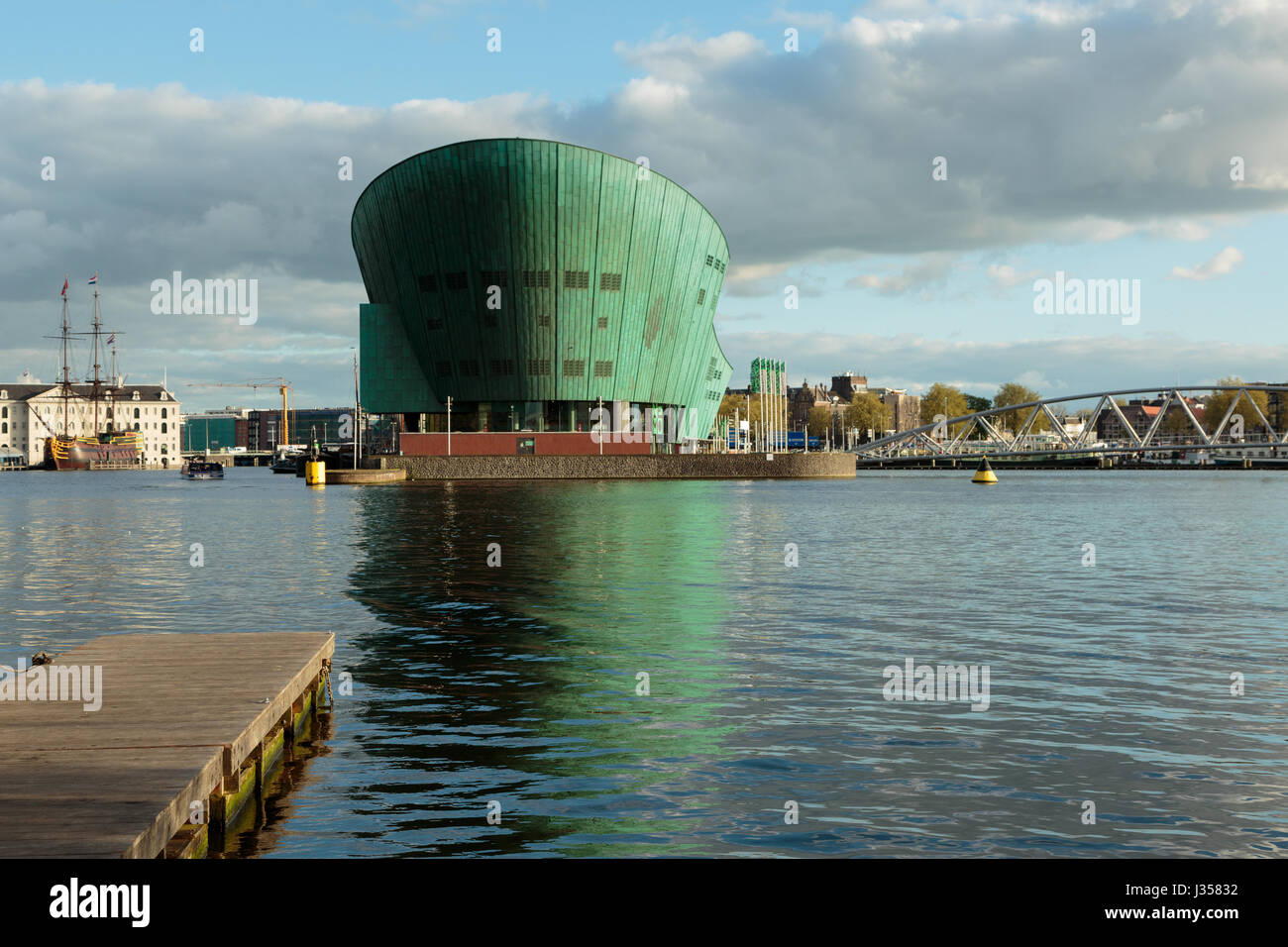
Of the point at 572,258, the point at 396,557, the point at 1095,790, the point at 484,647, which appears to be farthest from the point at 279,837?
the point at 572,258

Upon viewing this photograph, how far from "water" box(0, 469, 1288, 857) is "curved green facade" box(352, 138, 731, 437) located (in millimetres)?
72505

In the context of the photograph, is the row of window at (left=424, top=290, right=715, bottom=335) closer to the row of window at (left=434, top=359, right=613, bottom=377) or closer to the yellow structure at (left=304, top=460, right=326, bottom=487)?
the row of window at (left=434, top=359, right=613, bottom=377)

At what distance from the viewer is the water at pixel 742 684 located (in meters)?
9.32

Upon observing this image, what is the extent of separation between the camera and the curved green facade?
108250 millimetres

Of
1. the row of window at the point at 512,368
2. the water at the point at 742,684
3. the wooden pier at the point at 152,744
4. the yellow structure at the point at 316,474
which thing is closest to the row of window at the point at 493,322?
the row of window at the point at 512,368

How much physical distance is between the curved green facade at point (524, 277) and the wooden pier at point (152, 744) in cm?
9772

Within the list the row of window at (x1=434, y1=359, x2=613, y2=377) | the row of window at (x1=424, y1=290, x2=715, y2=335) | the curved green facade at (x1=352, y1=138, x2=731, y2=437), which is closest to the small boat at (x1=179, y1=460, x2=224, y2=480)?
the curved green facade at (x1=352, y1=138, x2=731, y2=437)

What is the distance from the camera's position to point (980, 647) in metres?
18.4

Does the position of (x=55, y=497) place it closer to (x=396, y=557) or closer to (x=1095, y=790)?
(x=396, y=557)

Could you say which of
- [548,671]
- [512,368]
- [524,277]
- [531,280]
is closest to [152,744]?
[548,671]

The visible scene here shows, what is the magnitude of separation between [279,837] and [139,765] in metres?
1.24

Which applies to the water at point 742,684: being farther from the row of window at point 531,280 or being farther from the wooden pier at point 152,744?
the row of window at point 531,280

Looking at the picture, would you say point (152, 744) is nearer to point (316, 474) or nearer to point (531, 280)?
point (316, 474)

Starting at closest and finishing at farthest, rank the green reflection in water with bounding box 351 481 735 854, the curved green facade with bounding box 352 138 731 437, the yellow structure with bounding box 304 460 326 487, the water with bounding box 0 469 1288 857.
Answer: the water with bounding box 0 469 1288 857 < the green reflection in water with bounding box 351 481 735 854 < the yellow structure with bounding box 304 460 326 487 < the curved green facade with bounding box 352 138 731 437
